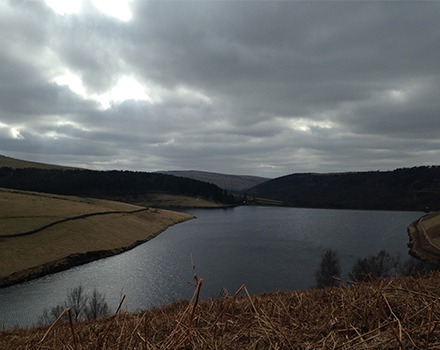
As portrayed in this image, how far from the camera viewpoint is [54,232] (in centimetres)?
7006

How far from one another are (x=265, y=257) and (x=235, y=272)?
1182 centimetres

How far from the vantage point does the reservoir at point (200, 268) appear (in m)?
43.3

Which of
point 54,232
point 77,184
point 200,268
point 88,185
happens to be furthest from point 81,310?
point 88,185

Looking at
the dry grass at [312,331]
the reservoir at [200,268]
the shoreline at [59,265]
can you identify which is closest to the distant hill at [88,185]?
the reservoir at [200,268]

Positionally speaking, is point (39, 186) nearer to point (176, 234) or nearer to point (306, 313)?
point (176, 234)

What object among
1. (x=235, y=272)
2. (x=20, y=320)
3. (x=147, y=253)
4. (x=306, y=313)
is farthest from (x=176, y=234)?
(x=306, y=313)

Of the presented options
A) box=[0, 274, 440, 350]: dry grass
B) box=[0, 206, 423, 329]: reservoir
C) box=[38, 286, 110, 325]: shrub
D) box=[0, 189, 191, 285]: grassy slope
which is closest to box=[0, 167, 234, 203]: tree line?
box=[0, 189, 191, 285]: grassy slope

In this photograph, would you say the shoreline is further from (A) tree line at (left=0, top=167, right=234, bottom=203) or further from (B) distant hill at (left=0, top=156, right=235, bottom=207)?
(A) tree line at (left=0, top=167, right=234, bottom=203)

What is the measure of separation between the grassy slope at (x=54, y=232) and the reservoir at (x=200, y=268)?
12.9 feet

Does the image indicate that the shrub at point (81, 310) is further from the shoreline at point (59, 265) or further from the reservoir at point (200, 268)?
the shoreline at point (59, 265)

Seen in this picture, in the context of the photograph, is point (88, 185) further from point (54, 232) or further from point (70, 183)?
point (54, 232)

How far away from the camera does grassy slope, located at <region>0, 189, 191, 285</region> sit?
55.8m

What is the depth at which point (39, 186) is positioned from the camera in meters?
169

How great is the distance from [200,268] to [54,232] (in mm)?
35174
